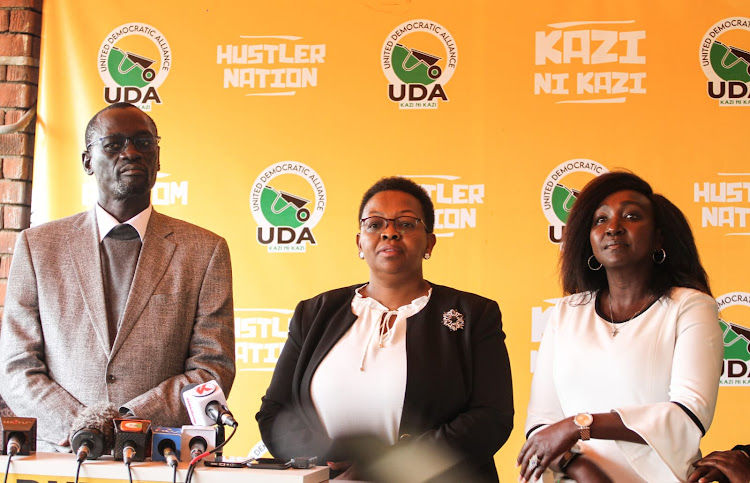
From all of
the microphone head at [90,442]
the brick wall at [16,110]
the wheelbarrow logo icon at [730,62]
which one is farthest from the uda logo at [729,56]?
the brick wall at [16,110]

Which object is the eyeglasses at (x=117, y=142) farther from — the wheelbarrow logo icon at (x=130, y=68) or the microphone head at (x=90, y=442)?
the wheelbarrow logo icon at (x=130, y=68)

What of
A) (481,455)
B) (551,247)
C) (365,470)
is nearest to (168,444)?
(365,470)

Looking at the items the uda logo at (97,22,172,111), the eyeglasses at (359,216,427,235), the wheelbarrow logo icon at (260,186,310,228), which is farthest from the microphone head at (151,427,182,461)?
the uda logo at (97,22,172,111)

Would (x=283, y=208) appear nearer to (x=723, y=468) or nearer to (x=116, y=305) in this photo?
(x=116, y=305)

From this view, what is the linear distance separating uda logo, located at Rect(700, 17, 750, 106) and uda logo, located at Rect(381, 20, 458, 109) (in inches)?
50.0

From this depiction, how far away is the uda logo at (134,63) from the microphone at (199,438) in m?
2.85

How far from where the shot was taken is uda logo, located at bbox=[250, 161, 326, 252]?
4.42 metres

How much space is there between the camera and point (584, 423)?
8.02 ft

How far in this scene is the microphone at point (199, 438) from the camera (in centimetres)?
213

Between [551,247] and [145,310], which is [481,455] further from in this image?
[551,247]

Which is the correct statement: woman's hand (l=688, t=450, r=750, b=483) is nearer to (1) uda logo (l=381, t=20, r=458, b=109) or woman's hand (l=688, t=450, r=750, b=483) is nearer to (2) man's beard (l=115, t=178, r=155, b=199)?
(2) man's beard (l=115, t=178, r=155, b=199)

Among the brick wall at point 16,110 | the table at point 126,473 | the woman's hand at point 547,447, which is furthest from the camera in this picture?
the brick wall at point 16,110

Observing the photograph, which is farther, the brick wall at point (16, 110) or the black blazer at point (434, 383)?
the brick wall at point (16, 110)

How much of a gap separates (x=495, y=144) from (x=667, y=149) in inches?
32.9
